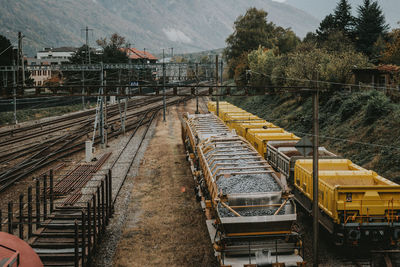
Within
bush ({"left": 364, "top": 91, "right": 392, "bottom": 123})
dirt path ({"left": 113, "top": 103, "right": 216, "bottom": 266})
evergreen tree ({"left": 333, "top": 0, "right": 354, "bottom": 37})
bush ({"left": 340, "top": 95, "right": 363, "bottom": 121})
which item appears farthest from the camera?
evergreen tree ({"left": 333, "top": 0, "right": 354, "bottom": 37})

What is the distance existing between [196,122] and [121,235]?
1112 centimetres

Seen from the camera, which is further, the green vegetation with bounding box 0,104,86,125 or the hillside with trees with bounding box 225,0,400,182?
the green vegetation with bounding box 0,104,86,125

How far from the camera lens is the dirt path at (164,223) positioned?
1307cm

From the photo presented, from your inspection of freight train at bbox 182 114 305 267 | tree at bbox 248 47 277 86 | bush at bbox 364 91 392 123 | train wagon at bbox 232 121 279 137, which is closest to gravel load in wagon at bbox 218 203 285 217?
freight train at bbox 182 114 305 267

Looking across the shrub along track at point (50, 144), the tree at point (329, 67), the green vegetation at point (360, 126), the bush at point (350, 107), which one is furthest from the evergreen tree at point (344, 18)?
the bush at point (350, 107)

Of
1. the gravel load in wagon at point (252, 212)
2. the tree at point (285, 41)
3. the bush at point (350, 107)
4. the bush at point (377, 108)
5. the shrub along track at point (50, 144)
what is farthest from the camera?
the tree at point (285, 41)

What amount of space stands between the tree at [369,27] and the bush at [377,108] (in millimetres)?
32045

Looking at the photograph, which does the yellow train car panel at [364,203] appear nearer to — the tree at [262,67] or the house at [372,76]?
the house at [372,76]

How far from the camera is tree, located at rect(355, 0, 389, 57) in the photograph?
54.1 meters

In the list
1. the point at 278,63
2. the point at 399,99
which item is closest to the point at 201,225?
the point at 399,99

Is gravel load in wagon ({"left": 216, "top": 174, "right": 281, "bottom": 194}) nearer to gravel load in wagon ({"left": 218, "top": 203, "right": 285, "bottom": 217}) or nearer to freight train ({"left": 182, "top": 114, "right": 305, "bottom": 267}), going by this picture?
freight train ({"left": 182, "top": 114, "right": 305, "bottom": 267})

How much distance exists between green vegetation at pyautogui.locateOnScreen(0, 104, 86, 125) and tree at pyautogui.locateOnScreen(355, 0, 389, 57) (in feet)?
141

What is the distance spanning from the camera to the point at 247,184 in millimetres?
12156

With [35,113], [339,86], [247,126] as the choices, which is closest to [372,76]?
[339,86]
